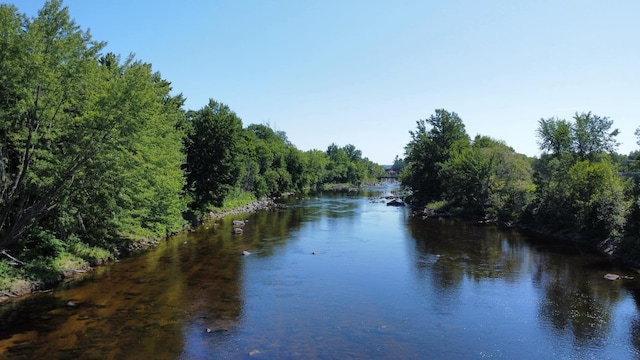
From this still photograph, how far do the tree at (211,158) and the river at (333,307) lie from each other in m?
14.5

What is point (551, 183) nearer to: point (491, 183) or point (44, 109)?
point (491, 183)

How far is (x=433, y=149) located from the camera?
85.8 m

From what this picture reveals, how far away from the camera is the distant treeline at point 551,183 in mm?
38625

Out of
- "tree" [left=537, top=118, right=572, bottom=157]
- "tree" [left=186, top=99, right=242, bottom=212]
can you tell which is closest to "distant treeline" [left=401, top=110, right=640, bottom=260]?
"tree" [left=537, top=118, right=572, bottom=157]

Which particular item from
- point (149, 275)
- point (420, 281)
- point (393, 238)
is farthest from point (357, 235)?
point (149, 275)

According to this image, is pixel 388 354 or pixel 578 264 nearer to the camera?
pixel 388 354

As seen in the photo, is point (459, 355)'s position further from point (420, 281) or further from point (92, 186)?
point (92, 186)

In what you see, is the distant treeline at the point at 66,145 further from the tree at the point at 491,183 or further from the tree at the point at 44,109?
the tree at the point at 491,183

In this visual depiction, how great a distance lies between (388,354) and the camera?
54.7ft

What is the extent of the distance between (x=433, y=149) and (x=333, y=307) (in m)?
68.3

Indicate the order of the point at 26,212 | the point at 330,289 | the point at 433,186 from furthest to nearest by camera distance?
the point at 433,186 → the point at 330,289 → the point at 26,212

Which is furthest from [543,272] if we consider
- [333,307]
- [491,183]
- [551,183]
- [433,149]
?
[433,149]

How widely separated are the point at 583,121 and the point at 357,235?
108 ft

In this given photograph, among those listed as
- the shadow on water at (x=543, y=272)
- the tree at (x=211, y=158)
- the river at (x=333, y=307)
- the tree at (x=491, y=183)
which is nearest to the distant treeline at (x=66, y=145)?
the river at (x=333, y=307)
